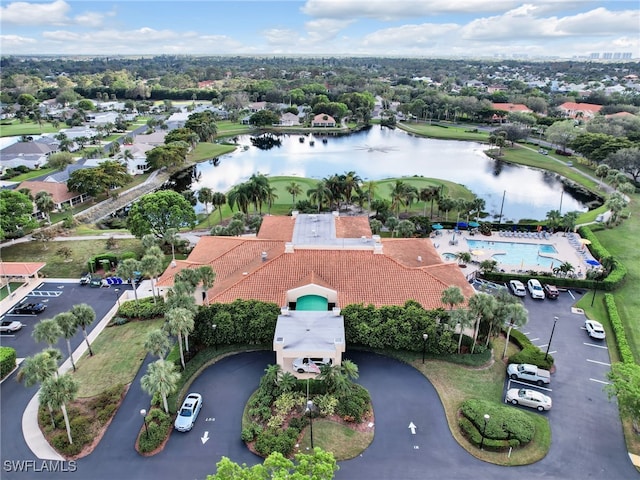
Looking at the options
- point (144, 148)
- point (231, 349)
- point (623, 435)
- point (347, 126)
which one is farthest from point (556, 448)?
point (347, 126)

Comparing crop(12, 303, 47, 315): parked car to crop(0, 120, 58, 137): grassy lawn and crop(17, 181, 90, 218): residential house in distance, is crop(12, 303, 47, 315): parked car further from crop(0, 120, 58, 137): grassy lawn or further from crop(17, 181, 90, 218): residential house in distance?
crop(0, 120, 58, 137): grassy lawn

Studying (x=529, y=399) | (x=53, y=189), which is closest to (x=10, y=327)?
(x=53, y=189)

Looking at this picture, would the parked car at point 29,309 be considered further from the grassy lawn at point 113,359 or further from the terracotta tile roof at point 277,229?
the terracotta tile roof at point 277,229

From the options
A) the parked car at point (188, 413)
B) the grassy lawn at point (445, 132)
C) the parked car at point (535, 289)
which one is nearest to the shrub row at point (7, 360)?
the parked car at point (188, 413)

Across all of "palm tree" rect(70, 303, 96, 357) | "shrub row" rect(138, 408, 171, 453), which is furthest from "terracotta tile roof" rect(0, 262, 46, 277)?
"shrub row" rect(138, 408, 171, 453)

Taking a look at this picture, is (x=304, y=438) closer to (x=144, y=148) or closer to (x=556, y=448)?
(x=556, y=448)

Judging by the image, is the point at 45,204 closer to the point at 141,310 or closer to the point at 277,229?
the point at 141,310

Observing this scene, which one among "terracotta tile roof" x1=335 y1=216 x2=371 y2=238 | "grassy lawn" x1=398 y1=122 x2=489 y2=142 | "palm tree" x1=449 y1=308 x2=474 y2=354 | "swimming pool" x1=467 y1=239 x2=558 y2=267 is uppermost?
"palm tree" x1=449 y1=308 x2=474 y2=354
